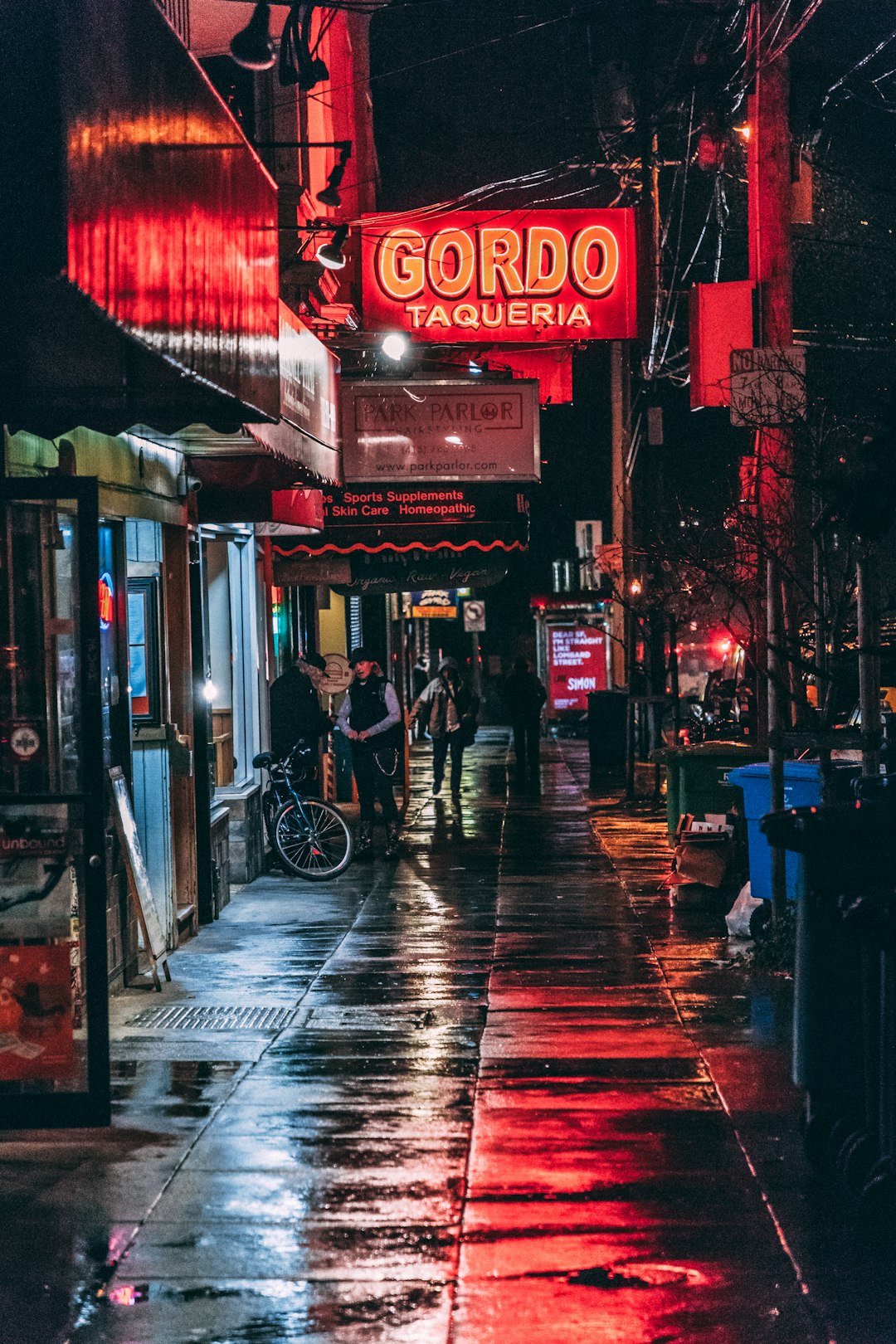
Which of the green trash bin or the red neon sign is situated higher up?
the red neon sign

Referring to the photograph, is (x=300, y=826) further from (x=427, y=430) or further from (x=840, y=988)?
(x=840, y=988)

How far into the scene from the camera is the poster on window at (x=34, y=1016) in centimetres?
610

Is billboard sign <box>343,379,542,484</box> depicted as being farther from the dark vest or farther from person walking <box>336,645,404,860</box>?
the dark vest

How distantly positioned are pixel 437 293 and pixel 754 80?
15.0ft

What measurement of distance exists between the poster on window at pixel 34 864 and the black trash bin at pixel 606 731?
1921 centimetres

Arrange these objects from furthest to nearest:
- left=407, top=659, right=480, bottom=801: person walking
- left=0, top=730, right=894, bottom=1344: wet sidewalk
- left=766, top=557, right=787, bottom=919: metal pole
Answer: left=407, top=659, right=480, bottom=801: person walking
left=766, top=557, right=787, bottom=919: metal pole
left=0, top=730, right=894, bottom=1344: wet sidewalk

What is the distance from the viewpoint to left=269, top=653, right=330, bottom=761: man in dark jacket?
13.6 m

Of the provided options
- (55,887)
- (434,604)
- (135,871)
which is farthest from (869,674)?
(434,604)

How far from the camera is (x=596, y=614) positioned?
125ft

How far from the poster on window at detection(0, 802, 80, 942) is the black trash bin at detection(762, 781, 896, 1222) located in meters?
2.77

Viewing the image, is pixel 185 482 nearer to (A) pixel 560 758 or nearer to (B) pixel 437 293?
(B) pixel 437 293

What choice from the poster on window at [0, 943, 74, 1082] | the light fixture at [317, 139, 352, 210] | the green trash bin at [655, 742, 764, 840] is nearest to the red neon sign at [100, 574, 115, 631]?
the poster on window at [0, 943, 74, 1082]

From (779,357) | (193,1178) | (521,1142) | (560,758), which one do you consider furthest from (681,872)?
(560,758)

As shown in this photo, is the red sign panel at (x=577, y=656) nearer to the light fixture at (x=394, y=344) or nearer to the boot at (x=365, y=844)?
the boot at (x=365, y=844)
